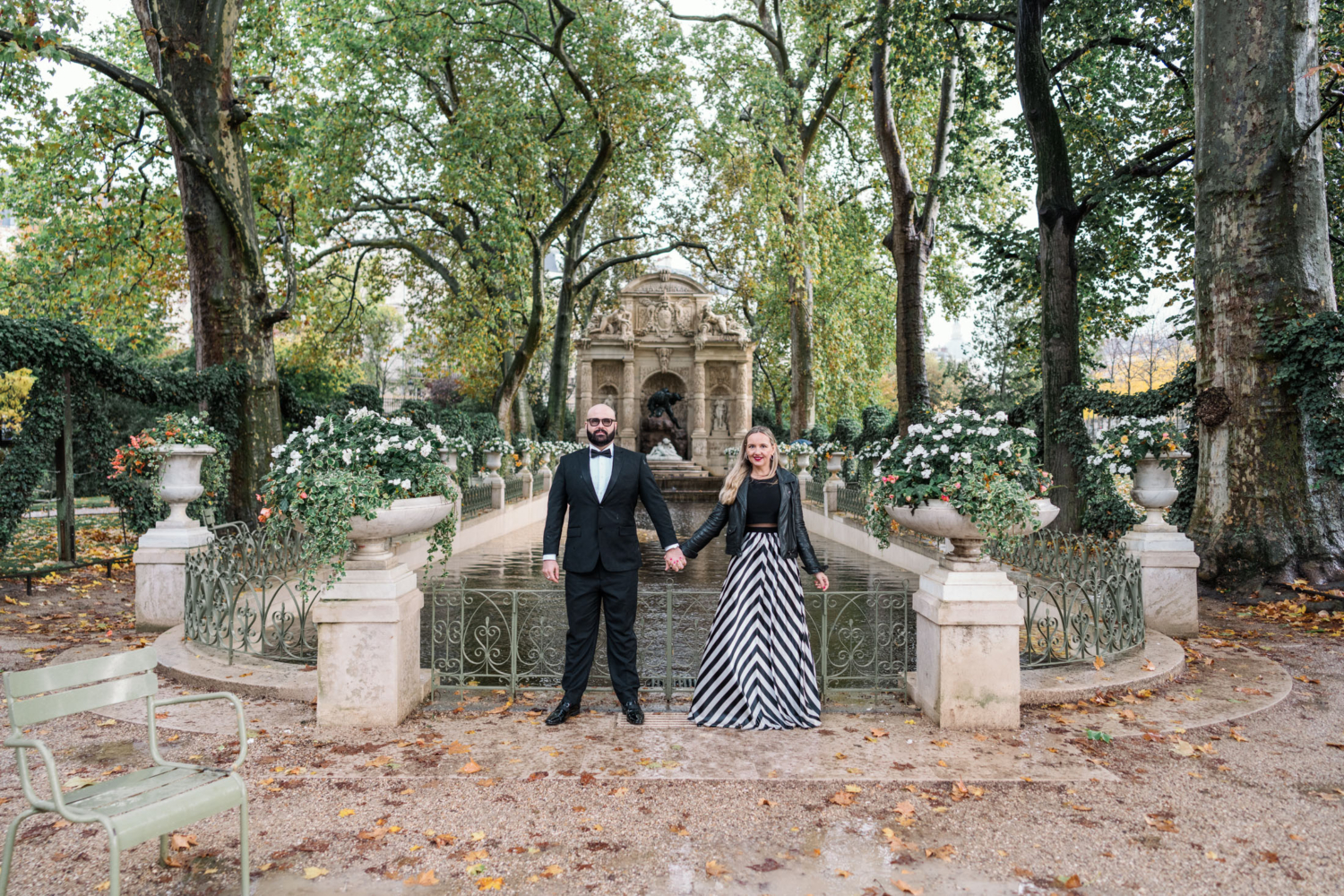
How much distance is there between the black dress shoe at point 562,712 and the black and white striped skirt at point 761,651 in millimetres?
766

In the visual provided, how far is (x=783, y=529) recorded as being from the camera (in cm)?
503

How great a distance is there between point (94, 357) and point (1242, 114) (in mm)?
14069

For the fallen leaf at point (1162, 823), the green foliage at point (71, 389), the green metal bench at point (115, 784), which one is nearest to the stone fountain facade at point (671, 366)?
the green foliage at point (71, 389)

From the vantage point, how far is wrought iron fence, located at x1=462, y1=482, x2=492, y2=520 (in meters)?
14.3

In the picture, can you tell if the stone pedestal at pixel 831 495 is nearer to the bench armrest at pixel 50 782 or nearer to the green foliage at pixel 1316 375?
the green foliage at pixel 1316 375

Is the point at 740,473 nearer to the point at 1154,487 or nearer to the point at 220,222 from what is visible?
the point at 1154,487

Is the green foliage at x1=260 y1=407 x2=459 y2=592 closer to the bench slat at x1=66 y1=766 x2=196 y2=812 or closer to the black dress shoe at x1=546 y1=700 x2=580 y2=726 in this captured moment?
the black dress shoe at x1=546 y1=700 x2=580 y2=726

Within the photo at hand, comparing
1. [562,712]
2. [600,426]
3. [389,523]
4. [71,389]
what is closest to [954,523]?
[600,426]

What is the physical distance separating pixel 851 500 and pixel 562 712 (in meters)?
11.5

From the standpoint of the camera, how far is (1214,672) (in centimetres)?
629

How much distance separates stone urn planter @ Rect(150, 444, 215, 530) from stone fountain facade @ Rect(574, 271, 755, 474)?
1019 inches

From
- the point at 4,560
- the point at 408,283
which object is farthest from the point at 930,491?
the point at 408,283

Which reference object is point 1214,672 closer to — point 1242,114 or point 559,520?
point 559,520

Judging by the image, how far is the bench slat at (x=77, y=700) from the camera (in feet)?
8.91
